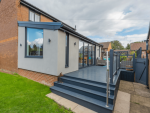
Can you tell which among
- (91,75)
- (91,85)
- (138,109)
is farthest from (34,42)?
(138,109)

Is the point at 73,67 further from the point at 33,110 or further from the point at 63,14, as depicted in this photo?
the point at 63,14

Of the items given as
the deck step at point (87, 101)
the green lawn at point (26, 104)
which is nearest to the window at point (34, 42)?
the green lawn at point (26, 104)

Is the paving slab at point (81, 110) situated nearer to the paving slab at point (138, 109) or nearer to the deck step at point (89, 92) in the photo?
the deck step at point (89, 92)

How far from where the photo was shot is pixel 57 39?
4.46m

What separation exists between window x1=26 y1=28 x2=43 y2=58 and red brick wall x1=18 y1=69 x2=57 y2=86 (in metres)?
1.23

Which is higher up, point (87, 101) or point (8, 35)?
point (8, 35)

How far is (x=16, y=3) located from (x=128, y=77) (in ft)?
37.4

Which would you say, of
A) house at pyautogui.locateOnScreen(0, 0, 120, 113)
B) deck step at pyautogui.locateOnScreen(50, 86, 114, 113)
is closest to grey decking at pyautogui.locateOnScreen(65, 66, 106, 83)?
house at pyautogui.locateOnScreen(0, 0, 120, 113)

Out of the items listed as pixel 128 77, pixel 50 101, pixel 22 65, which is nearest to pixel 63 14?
pixel 22 65

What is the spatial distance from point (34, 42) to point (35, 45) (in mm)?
262

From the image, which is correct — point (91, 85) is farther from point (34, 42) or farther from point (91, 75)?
point (34, 42)

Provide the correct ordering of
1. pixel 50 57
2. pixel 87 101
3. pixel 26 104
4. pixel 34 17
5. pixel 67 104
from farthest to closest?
1. pixel 34 17
2. pixel 50 57
3. pixel 67 104
4. pixel 26 104
5. pixel 87 101

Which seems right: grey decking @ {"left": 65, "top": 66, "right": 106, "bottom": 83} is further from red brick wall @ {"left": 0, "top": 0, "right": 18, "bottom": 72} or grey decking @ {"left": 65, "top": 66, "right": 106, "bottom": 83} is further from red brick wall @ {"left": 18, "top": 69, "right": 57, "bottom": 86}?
red brick wall @ {"left": 0, "top": 0, "right": 18, "bottom": 72}

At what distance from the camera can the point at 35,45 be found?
215 inches
